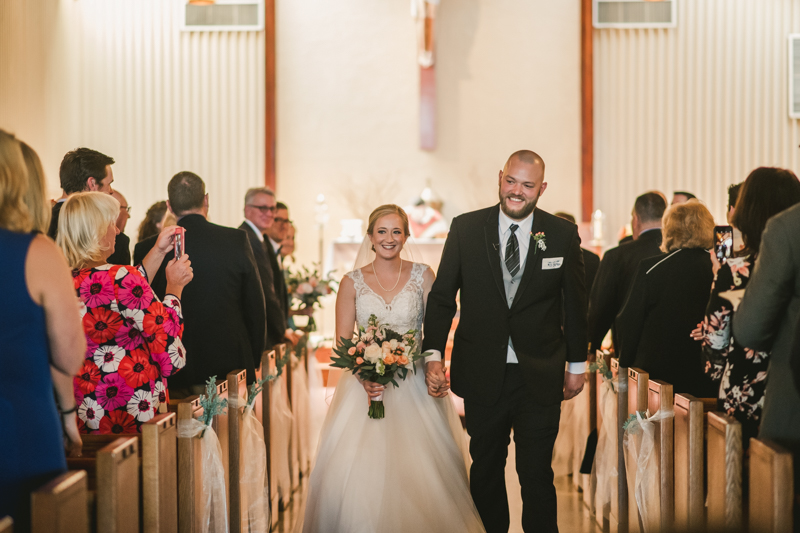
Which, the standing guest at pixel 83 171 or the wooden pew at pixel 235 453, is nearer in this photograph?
the wooden pew at pixel 235 453

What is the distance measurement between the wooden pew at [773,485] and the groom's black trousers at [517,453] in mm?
1072

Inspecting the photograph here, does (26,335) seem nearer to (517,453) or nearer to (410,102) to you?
(517,453)

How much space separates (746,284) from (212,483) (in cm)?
208

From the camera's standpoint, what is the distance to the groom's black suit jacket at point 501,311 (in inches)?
123

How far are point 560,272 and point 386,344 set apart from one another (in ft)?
2.70

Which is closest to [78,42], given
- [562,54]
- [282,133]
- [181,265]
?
[282,133]

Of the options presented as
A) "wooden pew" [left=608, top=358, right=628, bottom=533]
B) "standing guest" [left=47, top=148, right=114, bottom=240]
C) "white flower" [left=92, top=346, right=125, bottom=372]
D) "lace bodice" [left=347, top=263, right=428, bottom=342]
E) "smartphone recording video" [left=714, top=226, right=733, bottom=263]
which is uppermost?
"standing guest" [left=47, top=148, right=114, bottom=240]

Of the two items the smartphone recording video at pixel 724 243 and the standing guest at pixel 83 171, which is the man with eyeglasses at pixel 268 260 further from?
the smartphone recording video at pixel 724 243

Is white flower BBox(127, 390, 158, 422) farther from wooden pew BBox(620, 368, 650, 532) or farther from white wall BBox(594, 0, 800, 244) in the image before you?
white wall BBox(594, 0, 800, 244)

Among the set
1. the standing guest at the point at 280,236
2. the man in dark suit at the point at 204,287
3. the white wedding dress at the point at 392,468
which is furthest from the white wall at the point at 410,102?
the white wedding dress at the point at 392,468

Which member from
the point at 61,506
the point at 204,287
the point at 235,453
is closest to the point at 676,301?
the point at 235,453

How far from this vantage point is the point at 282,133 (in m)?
9.02

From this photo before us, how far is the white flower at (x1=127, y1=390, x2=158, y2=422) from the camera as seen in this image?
274cm

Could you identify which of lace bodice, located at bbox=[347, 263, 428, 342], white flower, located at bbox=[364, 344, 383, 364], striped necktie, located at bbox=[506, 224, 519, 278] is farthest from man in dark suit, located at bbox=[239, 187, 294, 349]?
striped necktie, located at bbox=[506, 224, 519, 278]
